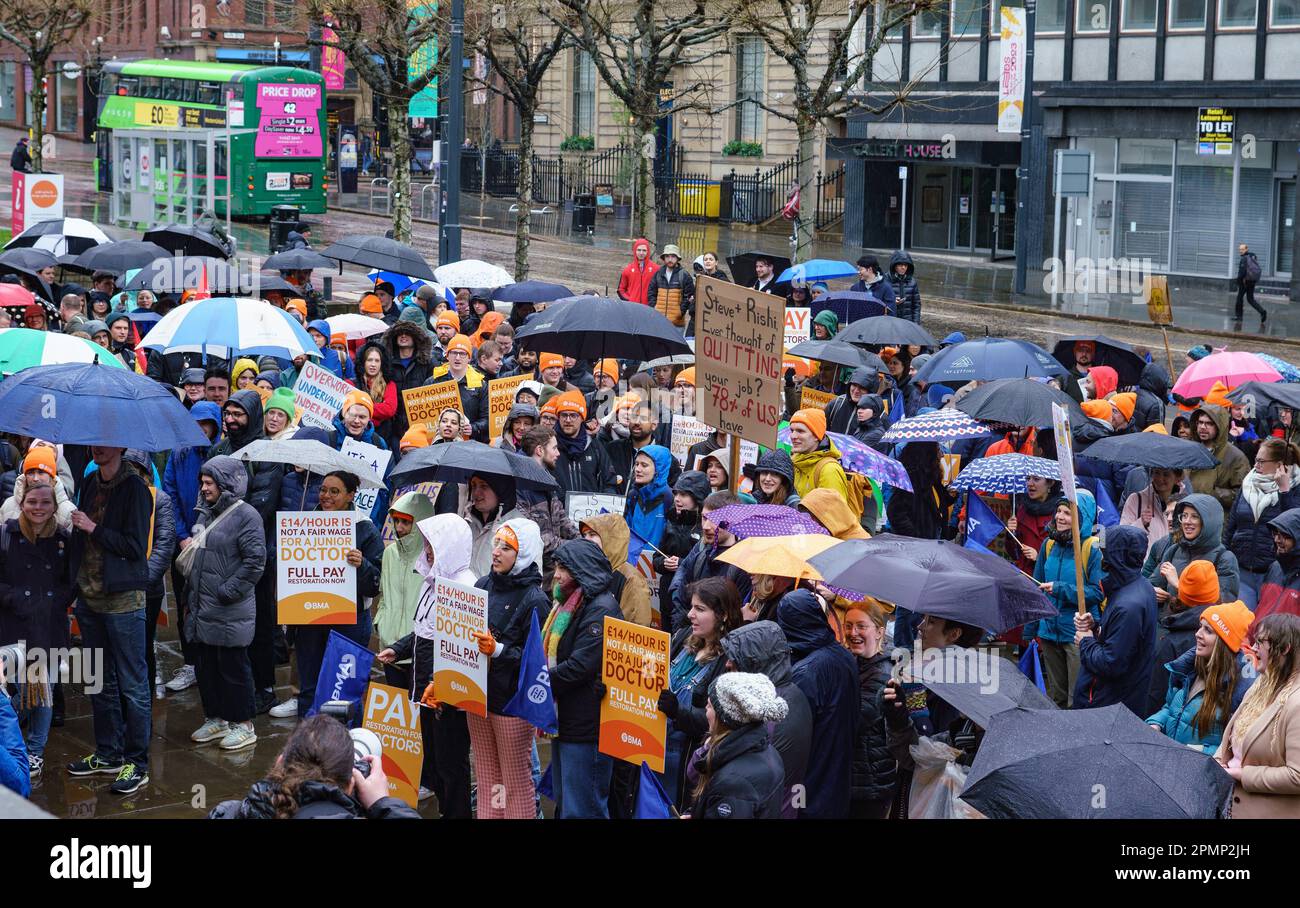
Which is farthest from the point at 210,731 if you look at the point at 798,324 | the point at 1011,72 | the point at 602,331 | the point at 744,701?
the point at 1011,72

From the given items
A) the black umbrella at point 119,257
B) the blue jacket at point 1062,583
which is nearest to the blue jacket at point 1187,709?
the blue jacket at point 1062,583

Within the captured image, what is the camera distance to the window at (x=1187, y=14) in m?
34.9

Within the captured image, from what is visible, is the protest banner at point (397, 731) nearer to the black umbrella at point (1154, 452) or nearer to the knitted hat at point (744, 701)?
the knitted hat at point (744, 701)

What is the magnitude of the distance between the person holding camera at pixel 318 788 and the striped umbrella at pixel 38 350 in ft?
21.8

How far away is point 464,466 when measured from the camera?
8492 mm

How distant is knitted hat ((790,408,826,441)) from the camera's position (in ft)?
32.9

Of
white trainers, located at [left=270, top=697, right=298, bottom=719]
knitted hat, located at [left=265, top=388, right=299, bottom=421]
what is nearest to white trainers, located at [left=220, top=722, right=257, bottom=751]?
white trainers, located at [left=270, top=697, right=298, bottom=719]

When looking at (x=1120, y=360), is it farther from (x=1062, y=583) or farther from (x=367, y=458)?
(x=367, y=458)

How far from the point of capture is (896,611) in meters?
10.0

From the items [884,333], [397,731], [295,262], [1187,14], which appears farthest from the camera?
[1187,14]

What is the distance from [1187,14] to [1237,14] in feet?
3.95
